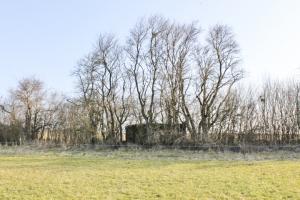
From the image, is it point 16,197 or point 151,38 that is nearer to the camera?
point 16,197

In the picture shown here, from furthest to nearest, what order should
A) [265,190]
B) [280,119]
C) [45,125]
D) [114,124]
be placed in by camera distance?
[45,125] < [114,124] < [280,119] < [265,190]

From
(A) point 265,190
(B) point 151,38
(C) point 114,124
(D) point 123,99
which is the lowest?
(A) point 265,190

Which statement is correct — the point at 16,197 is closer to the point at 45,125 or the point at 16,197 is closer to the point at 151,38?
the point at 151,38

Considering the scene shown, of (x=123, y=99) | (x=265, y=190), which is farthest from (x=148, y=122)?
(x=265, y=190)

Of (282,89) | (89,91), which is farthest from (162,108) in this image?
(282,89)

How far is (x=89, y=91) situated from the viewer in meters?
38.7

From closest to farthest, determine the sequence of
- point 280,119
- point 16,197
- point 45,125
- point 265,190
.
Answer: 1. point 16,197
2. point 265,190
3. point 280,119
4. point 45,125

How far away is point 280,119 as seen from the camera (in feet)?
106

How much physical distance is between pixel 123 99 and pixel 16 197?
93.1ft

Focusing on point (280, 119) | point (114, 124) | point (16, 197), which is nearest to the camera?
point (16, 197)

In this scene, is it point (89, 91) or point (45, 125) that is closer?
point (89, 91)

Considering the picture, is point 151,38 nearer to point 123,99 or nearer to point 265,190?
point 123,99

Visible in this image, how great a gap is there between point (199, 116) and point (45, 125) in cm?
1776

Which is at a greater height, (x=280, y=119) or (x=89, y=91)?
(x=89, y=91)
